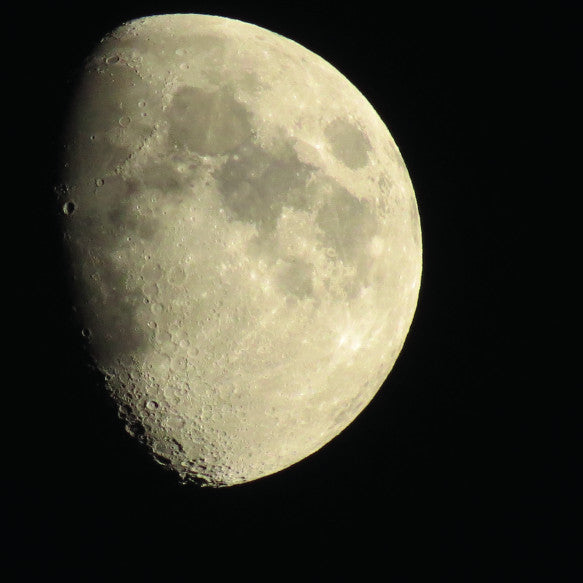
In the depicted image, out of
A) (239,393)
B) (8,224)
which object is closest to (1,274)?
(8,224)

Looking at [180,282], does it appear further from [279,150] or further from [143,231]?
[279,150]

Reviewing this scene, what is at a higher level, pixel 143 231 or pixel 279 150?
pixel 279 150

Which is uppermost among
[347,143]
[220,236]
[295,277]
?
[347,143]

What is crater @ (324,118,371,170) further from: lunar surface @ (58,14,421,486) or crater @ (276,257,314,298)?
crater @ (276,257,314,298)

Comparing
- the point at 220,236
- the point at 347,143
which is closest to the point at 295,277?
the point at 220,236

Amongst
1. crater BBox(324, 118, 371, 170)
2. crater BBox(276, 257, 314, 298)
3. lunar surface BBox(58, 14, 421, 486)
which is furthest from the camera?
crater BBox(324, 118, 371, 170)

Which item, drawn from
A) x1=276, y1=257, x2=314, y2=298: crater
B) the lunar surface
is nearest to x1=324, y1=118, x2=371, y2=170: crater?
the lunar surface

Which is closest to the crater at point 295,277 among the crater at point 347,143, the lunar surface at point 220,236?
the lunar surface at point 220,236

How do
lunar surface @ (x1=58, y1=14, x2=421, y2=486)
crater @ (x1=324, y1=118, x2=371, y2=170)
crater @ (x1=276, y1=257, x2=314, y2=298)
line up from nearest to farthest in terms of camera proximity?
1. lunar surface @ (x1=58, y1=14, x2=421, y2=486)
2. crater @ (x1=276, y1=257, x2=314, y2=298)
3. crater @ (x1=324, y1=118, x2=371, y2=170)

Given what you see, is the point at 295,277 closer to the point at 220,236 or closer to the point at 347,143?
the point at 220,236
